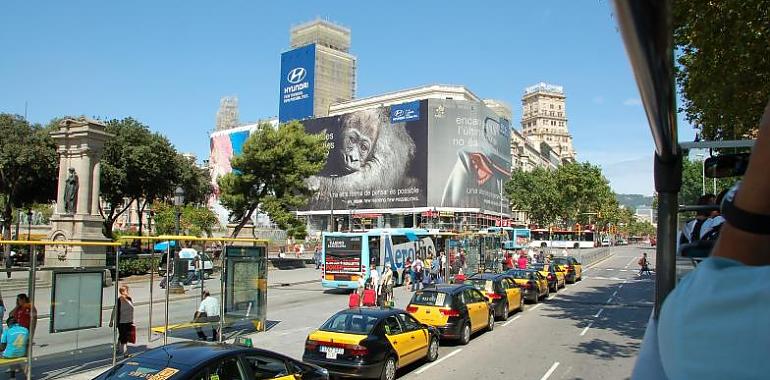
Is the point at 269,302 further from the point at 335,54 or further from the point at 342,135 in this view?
the point at 335,54

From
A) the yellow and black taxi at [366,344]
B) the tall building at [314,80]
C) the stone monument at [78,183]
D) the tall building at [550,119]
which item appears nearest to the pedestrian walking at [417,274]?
the stone monument at [78,183]

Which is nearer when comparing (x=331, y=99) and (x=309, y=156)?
(x=309, y=156)

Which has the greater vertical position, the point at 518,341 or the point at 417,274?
the point at 417,274

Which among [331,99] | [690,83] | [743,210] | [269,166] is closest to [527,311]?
[690,83]

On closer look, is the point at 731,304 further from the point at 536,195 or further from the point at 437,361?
the point at 536,195

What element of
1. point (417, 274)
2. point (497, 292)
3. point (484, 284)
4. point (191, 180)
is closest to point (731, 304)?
point (484, 284)

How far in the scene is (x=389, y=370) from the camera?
37.8ft

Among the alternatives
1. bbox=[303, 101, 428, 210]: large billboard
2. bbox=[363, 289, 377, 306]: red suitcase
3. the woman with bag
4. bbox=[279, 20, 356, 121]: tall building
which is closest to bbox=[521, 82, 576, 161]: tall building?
bbox=[279, 20, 356, 121]: tall building

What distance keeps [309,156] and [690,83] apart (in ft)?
107

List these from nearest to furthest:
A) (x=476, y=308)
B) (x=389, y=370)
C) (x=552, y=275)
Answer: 1. (x=389, y=370)
2. (x=476, y=308)
3. (x=552, y=275)

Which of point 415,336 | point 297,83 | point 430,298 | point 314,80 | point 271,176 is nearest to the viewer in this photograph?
point 415,336

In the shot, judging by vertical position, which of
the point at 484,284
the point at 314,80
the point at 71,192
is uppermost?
the point at 314,80

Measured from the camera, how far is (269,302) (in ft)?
80.7

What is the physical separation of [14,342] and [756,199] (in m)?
12.2
